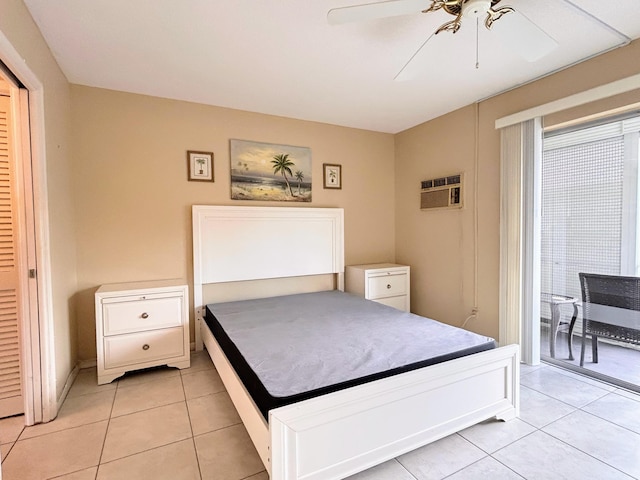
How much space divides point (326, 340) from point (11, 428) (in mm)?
1966

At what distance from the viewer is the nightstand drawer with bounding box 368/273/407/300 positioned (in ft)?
11.6

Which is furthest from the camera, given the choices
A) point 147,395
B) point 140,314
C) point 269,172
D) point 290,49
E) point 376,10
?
point 269,172

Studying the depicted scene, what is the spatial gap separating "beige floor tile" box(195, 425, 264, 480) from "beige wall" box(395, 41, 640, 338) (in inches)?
96.4

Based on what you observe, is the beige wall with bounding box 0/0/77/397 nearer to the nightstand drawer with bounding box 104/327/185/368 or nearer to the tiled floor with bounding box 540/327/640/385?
the nightstand drawer with bounding box 104/327/185/368

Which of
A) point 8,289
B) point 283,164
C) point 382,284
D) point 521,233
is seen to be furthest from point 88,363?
point 521,233

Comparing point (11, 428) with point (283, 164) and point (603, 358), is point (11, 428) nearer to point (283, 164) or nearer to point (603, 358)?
point (283, 164)

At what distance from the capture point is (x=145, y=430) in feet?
6.22

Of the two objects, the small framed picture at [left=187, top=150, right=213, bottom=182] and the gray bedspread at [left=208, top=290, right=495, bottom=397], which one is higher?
the small framed picture at [left=187, top=150, right=213, bottom=182]

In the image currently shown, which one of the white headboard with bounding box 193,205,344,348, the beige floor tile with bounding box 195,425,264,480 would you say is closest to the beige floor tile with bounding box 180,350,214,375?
the white headboard with bounding box 193,205,344,348

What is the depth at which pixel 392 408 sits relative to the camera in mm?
1544

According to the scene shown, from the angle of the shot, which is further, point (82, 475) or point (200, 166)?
point (200, 166)

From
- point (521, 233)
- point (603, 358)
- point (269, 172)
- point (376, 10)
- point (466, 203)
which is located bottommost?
point (603, 358)

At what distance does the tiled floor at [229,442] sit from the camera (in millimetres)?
1553

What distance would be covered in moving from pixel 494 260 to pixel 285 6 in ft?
8.79
